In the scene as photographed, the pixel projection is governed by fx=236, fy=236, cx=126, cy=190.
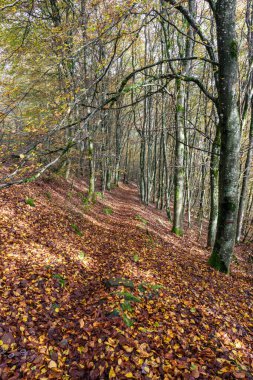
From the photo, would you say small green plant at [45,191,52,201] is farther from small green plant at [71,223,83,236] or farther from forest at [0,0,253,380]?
small green plant at [71,223,83,236]

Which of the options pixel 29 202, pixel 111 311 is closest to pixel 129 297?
pixel 111 311

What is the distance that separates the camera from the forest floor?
11.0ft

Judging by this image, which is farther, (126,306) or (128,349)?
(126,306)


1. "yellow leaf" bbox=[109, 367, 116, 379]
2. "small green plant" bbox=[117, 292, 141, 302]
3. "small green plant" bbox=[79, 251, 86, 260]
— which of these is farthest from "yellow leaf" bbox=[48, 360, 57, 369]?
"small green plant" bbox=[79, 251, 86, 260]

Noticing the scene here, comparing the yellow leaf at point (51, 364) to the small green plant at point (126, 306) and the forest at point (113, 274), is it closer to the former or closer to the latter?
the forest at point (113, 274)

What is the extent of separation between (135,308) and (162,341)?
0.81 metres

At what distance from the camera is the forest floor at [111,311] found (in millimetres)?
3367

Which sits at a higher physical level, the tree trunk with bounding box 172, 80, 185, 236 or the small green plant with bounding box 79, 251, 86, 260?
the tree trunk with bounding box 172, 80, 185, 236

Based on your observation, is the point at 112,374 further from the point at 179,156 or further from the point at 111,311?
the point at 179,156

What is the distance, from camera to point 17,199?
28.4 feet

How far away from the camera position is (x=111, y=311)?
4328 millimetres

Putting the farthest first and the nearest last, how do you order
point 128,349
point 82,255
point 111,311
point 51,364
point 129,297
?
point 82,255
point 129,297
point 111,311
point 128,349
point 51,364

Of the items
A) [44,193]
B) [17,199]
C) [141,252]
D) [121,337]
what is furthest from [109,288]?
[44,193]

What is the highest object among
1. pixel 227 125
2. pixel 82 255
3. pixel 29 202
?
pixel 227 125
